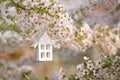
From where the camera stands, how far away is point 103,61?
183cm

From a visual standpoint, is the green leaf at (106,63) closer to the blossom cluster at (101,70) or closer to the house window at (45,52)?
the blossom cluster at (101,70)

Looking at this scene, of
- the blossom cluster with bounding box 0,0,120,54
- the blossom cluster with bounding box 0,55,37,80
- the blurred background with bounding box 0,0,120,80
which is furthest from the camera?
the blossom cluster with bounding box 0,55,37,80

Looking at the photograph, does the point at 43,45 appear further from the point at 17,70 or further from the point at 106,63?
the point at 17,70

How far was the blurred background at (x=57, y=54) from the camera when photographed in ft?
8.69

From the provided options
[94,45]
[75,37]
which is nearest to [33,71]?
[94,45]

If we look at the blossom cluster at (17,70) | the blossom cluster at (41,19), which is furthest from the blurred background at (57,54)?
the blossom cluster at (41,19)

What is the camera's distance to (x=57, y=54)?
2855 mm

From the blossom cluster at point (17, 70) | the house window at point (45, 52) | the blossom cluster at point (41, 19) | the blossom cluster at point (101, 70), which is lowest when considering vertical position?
the blossom cluster at point (101, 70)

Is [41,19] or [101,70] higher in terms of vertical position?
[41,19]

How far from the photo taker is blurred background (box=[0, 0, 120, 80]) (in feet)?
8.69

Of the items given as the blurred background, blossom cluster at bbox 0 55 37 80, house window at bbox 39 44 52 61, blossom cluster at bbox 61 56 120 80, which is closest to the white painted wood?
house window at bbox 39 44 52 61

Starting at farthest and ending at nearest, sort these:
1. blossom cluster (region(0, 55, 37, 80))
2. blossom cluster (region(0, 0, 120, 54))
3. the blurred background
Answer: blossom cluster (region(0, 55, 37, 80))
the blurred background
blossom cluster (region(0, 0, 120, 54))

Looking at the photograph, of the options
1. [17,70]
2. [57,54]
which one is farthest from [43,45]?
[17,70]

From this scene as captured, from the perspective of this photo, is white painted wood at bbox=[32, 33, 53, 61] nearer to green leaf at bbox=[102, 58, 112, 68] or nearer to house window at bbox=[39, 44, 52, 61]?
house window at bbox=[39, 44, 52, 61]
